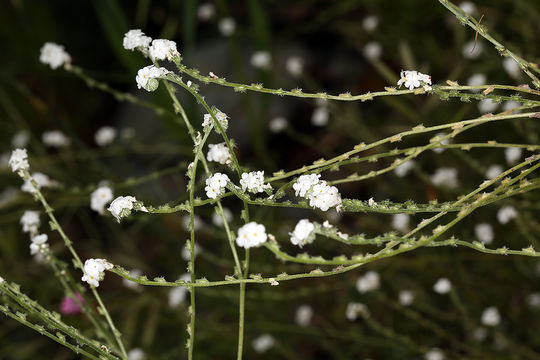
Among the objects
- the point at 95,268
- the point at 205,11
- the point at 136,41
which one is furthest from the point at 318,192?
the point at 205,11

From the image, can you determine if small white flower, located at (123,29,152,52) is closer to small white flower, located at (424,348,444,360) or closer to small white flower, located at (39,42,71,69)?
small white flower, located at (39,42,71,69)

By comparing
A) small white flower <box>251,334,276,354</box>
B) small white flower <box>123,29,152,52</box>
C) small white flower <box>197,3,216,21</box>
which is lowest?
small white flower <box>251,334,276,354</box>

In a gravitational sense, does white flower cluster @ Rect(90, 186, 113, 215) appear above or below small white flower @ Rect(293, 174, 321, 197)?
above

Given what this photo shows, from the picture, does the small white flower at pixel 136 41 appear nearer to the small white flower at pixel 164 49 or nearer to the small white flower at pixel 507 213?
the small white flower at pixel 164 49

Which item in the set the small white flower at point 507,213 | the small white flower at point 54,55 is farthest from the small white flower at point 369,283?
the small white flower at point 54,55

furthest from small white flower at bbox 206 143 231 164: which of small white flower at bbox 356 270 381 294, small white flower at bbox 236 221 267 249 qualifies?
small white flower at bbox 356 270 381 294

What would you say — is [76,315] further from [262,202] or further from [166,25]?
[262,202]

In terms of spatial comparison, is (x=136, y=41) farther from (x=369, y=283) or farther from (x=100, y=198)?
(x=369, y=283)
